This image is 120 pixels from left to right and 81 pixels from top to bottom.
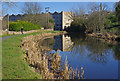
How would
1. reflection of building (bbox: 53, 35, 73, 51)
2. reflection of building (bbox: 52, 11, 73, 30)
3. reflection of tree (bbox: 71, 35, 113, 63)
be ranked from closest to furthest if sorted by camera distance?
reflection of tree (bbox: 71, 35, 113, 63) → reflection of building (bbox: 53, 35, 73, 51) → reflection of building (bbox: 52, 11, 73, 30)

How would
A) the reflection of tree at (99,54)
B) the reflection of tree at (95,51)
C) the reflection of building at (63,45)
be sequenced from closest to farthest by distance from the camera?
the reflection of tree at (99,54) < the reflection of tree at (95,51) < the reflection of building at (63,45)

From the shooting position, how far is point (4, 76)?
6.13 meters

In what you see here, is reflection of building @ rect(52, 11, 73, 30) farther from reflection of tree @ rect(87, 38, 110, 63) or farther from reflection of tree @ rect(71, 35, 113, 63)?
reflection of tree @ rect(87, 38, 110, 63)

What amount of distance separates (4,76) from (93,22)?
3497 centimetres

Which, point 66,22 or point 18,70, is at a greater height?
point 66,22

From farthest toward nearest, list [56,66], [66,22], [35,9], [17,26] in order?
[66,22] → [35,9] → [17,26] → [56,66]

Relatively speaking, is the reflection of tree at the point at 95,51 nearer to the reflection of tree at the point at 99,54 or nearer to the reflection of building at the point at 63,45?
the reflection of tree at the point at 99,54

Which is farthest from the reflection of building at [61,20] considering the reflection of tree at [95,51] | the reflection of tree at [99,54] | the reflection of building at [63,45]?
the reflection of tree at [99,54]

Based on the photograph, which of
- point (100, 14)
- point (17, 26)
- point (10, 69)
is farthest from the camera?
point (100, 14)

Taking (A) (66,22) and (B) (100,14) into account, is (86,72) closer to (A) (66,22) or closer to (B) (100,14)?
(B) (100,14)

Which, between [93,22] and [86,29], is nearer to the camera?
[93,22]

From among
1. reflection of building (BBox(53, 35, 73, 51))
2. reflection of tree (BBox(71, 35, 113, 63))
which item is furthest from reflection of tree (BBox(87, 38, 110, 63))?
reflection of building (BBox(53, 35, 73, 51))

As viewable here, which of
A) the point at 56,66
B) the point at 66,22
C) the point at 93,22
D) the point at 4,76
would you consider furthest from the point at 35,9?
the point at 4,76

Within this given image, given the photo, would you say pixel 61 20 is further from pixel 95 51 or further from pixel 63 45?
pixel 95 51
